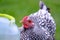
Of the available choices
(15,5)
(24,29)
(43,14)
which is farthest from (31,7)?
(24,29)

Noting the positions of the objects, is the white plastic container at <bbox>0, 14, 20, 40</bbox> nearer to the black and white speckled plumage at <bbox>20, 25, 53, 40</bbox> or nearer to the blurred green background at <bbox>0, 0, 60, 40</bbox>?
the black and white speckled plumage at <bbox>20, 25, 53, 40</bbox>

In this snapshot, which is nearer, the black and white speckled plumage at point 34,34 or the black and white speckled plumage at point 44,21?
the black and white speckled plumage at point 34,34

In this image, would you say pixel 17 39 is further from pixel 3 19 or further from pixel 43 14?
pixel 43 14

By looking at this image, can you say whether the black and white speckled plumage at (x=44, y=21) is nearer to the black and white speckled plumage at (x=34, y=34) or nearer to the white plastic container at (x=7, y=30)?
the black and white speckled plumage at (x=34, y=34)

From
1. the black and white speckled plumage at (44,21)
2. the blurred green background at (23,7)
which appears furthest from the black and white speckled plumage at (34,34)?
the blurred green background at (23,7)

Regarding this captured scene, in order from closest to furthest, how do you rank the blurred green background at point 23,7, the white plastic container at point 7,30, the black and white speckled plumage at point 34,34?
the white plastic container at point 7,30, the black and white speckled plumage at point 34,34, the blurred green background at point 23,7

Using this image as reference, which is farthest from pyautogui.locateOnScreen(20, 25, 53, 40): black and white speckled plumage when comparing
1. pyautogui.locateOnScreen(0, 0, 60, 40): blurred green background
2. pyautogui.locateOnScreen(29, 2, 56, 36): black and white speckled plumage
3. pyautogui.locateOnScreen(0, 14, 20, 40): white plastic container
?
pyautogui.locateOnScreen(0, 0, 60, 40): blurred green background

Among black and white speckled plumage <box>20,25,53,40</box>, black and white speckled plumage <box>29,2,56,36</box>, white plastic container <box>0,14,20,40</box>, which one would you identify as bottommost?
white plastic container <box>0,14,20,40</box>

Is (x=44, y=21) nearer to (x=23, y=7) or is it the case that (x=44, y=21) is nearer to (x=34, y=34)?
(x=34, y=34)
